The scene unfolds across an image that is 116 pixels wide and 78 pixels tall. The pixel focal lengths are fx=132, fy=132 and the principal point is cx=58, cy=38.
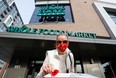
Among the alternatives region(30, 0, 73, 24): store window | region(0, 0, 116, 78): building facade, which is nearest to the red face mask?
region(0, 0, 116, 78): building facade

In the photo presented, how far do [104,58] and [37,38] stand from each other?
4073 mm

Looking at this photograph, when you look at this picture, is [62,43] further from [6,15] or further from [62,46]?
[6,15]

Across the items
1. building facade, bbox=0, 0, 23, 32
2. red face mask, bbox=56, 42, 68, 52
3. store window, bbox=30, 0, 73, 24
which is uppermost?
building facade, bbox=0, 0, 23, 32

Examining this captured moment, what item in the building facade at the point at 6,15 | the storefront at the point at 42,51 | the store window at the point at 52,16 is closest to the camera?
the storefront at the point at 42,51

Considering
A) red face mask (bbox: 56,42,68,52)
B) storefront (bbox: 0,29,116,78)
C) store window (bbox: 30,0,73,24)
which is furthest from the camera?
store window (bbox: 30,0,73,24)

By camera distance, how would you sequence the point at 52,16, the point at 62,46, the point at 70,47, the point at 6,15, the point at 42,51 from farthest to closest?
the point at 6,15, the point at 52,16, the point at 42,51, the point at 70,47, the point at 62,46

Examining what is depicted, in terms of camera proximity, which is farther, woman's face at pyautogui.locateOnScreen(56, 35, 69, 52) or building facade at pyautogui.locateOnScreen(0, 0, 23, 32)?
building facade at pyautogui.locateOnScreen(0, 0, 23, 32)

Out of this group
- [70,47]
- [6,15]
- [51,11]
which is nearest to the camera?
[70,47]

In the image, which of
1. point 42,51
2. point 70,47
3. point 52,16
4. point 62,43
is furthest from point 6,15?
point 62,43

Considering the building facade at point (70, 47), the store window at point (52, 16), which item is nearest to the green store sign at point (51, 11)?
the store window at point (52, 16)

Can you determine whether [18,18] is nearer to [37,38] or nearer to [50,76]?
[37,38]

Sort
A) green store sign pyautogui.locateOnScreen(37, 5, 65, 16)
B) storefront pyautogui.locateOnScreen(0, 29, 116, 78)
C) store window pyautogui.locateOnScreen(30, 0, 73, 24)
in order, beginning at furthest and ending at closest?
green store sign pyautogui.locateOnScreen(37, 5, 65, 16)
store window pyautogui.locateOnScreen(30, 0, 73, 24)
storefront pyautogui.locateOnScreen(0, 29, 116, 78)

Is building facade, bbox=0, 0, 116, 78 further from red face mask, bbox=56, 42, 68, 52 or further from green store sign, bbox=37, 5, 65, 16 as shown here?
red face mask, bbox=56, 42, 68, 52

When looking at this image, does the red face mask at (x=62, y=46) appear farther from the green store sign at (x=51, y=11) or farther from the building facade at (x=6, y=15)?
the building facade at (x=6, y=15)
